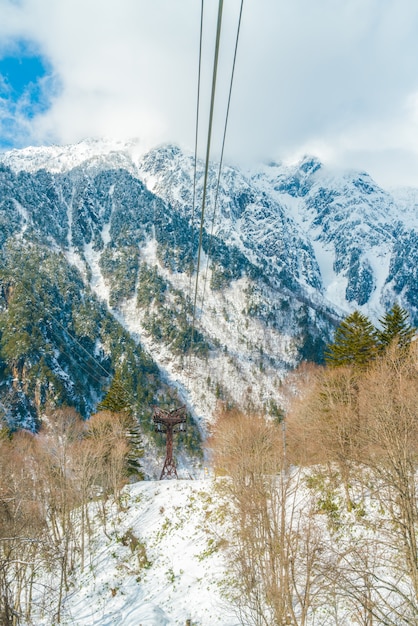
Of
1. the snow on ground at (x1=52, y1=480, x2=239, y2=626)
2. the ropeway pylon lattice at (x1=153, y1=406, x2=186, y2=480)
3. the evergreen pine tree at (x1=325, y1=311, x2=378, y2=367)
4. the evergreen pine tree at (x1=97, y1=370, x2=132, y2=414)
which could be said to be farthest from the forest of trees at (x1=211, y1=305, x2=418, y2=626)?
the evergreen pine tree at (x1=97, y1=370, x2=132, y2=414)

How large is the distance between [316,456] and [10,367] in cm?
13658

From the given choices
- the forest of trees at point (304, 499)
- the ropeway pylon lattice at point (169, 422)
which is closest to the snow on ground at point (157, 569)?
the forest of trees at point (304, 499)

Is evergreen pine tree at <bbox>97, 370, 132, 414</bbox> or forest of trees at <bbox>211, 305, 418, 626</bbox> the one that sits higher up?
evergreen pine tree at <bbox>97, 370, 132, 414</bbox>

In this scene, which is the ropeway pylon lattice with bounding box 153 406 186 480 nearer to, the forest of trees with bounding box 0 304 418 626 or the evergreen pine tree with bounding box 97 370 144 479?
the evergreen pine tree with bounding box 97 370 144 479

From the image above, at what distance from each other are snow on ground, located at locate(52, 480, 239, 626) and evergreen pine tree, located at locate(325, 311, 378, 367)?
1893cm

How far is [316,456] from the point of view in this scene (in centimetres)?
3003

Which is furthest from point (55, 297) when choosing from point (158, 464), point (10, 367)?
point (158, 464)

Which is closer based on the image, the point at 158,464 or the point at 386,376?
the point at 386,376

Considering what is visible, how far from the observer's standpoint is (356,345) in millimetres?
35281

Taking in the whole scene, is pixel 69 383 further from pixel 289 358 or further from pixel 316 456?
pixel 316 456

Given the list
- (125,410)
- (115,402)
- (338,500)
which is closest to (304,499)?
(338,500)

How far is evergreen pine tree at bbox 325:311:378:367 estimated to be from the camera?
34.3 meters

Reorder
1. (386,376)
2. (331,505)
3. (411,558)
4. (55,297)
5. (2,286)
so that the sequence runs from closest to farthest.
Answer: (411,558)
(386,376)
(331,505)
(2,286)
(55,297)

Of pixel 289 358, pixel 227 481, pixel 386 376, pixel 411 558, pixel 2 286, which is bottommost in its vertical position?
pixel 411 558
